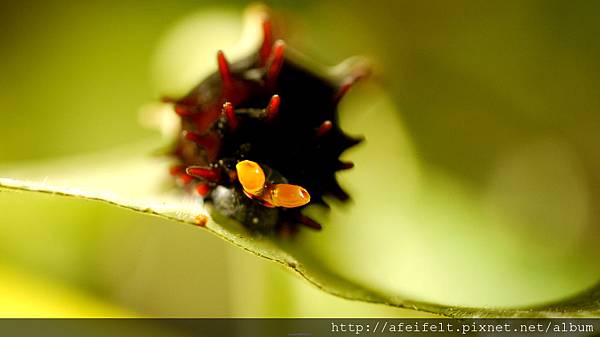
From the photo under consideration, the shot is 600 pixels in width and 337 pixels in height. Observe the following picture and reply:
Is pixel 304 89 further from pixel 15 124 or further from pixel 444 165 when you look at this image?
pixel 15 124

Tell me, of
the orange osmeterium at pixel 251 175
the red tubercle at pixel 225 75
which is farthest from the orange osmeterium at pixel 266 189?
the red tubercle at pixel 225 75

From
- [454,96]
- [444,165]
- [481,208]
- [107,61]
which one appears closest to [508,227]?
[481,208]

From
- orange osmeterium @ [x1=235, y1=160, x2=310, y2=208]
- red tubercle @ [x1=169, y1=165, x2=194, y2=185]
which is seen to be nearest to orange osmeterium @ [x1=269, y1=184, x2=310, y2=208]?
orange osmeterium @ [x1=235, y1=160, x2=310, y2=208]

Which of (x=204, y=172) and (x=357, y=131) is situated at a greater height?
(x=357, y=131)

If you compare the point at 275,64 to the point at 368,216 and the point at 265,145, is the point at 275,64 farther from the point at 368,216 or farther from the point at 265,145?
the point at 368,216

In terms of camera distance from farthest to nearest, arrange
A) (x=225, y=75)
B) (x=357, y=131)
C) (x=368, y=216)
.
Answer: (x=357, y=131), (x=368, y=216), (x=225, y=75)

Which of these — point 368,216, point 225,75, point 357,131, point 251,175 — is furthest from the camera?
point 357,131

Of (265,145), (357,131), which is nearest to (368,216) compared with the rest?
(357,131)

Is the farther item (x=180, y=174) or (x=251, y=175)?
(x=180, y=174)
